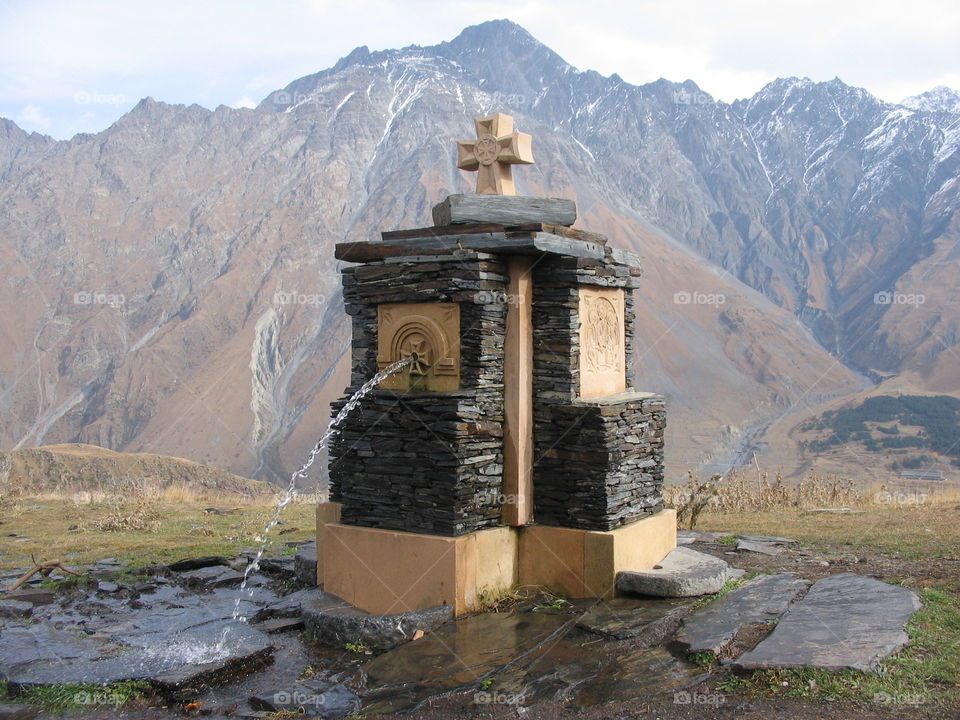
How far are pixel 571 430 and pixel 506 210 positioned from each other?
2.08 meters

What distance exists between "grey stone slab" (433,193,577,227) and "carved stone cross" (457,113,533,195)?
47cm

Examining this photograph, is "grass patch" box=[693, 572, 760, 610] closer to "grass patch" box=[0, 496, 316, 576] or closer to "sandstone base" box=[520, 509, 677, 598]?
"sandstone base" box=[520, 509, 677, 598]

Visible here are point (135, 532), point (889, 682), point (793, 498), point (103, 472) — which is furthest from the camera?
point (103, 472)

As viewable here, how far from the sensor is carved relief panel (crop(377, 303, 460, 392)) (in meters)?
7.39

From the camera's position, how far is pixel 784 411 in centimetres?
4756

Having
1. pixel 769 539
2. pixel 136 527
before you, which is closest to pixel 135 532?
pixel 136 527

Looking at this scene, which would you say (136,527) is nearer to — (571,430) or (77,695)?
(77,695)

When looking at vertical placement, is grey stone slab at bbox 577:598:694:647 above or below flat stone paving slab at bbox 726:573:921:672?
below

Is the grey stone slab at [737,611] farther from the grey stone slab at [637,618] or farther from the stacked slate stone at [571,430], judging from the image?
the stacked slate stone at [571,430]

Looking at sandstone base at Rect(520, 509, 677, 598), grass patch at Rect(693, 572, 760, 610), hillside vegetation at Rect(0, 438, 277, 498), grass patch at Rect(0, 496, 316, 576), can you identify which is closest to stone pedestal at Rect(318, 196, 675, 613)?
sandstone base at Rect(520, 509, 677, 598)

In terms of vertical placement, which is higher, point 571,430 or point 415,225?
point 415,225

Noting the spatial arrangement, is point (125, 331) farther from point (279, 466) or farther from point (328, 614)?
point (328, 614)

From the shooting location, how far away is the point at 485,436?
736 centimetres

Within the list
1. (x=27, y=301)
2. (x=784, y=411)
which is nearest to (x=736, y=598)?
(x=784, y=411)
